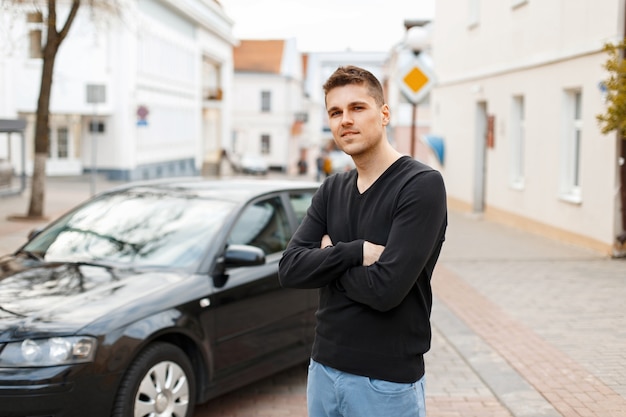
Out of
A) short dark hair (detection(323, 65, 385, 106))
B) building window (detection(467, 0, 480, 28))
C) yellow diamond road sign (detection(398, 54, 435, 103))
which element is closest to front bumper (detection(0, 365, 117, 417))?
short dark hair (detection(323, 65, 385, 106))

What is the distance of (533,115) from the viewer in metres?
17.0

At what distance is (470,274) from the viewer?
467 inches

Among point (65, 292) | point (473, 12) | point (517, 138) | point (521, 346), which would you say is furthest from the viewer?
point (473, 12)

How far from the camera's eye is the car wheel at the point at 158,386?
4.84 m

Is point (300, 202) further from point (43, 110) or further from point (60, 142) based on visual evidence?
point (60, 142)

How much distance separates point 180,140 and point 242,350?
45238mm

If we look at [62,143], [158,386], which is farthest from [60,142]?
[158,386]

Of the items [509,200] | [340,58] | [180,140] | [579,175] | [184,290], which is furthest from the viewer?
[340,58]

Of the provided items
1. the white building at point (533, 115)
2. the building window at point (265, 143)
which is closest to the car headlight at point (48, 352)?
the white building at point (533, 115)

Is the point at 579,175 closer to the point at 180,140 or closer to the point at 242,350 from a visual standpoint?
the point at 242,350

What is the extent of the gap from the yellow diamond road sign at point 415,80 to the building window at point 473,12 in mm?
7923

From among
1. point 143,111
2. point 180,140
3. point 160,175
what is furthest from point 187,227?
point 180,140

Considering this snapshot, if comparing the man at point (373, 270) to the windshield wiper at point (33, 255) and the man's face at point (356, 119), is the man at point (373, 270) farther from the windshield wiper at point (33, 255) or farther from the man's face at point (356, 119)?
the windshield wiper at point (33, 255)

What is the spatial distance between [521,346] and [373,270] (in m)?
4.87
